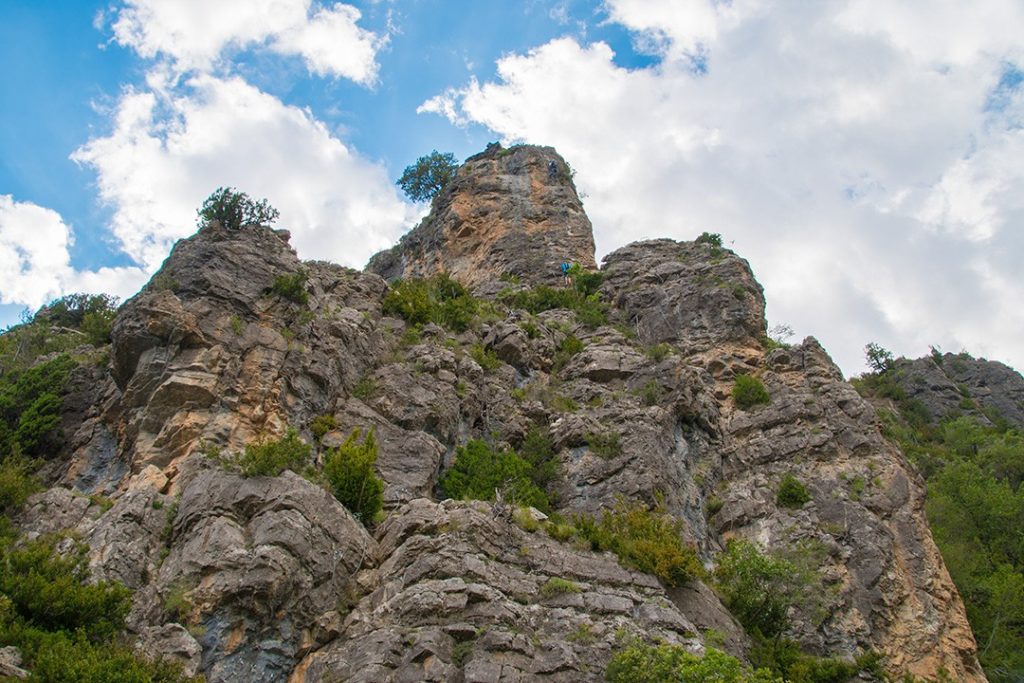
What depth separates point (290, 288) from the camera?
23.5 m

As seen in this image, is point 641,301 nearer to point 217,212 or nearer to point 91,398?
point 217,212

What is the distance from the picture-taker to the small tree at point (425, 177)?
197ft

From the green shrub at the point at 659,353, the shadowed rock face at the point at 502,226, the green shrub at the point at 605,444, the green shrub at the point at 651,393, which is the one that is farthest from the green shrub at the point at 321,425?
the shadowed rock face at the point at 502,226

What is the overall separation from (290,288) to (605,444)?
10.6 metres

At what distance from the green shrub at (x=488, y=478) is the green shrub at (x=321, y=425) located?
3.28 meters

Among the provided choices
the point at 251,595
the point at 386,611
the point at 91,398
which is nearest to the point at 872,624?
the point at 386,611

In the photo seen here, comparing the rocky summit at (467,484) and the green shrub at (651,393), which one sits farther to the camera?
the green shrub at (651,393)

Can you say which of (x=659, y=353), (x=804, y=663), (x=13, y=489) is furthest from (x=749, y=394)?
(x=13, y=489)

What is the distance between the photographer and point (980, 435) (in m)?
46.1

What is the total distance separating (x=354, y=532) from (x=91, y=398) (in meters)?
10.1

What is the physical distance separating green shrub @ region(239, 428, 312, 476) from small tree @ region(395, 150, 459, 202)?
43.9 m

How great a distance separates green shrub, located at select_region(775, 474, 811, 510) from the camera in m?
25.4

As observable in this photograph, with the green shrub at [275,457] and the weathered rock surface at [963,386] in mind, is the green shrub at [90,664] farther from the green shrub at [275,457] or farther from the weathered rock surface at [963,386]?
the weathered rock surface at [963,386]

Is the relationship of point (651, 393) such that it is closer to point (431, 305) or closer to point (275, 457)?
point (431, 305)
